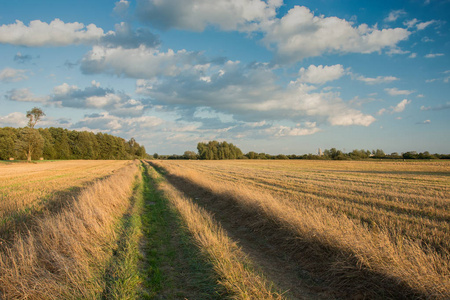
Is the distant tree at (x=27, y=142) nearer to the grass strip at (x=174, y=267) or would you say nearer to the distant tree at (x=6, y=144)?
the distant tree at (x=6, y=144)

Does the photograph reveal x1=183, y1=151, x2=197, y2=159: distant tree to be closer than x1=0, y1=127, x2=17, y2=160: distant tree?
No

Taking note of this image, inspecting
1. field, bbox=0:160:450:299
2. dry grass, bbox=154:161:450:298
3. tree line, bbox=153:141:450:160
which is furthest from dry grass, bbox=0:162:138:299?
tree line, bbox=153:141:450:160

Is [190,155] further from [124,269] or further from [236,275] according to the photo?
[236,275]

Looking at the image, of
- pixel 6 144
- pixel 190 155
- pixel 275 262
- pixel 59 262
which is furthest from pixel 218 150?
pixel 59 262

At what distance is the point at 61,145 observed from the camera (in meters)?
92.4

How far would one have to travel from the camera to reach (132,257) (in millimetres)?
5645

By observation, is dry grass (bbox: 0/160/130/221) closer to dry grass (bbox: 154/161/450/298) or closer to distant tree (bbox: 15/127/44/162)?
dry grass (bbox: 154/161/450/298)

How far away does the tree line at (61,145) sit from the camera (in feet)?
194

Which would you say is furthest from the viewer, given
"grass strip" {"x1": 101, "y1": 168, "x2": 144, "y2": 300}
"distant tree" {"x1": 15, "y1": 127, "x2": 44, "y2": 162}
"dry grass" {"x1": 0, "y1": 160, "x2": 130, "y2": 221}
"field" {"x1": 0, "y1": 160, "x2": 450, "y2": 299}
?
"distant tree" {"x1": 15, "y1": 127, "x2": 44, "y2": 162}

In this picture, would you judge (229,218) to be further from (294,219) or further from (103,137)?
(103,137)

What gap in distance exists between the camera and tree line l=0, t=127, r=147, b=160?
5928 cm

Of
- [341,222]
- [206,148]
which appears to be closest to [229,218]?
[341,222]

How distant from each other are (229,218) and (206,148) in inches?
4348

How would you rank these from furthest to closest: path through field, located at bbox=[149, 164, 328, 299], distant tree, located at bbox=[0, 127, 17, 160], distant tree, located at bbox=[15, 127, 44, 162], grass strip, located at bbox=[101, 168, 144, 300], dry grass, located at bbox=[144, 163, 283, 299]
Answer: distant tree, located at bbox=[0, 127, 17, 160]
distant tree, located at bbox=[15, 127, 44, 162]
path through field, located at bbox=[149, 164, 328, 299]
grass strip, located at bbox=[101, 168, 144, 300]
dry grass, located at bbox=[144, 163, 283, 299]
